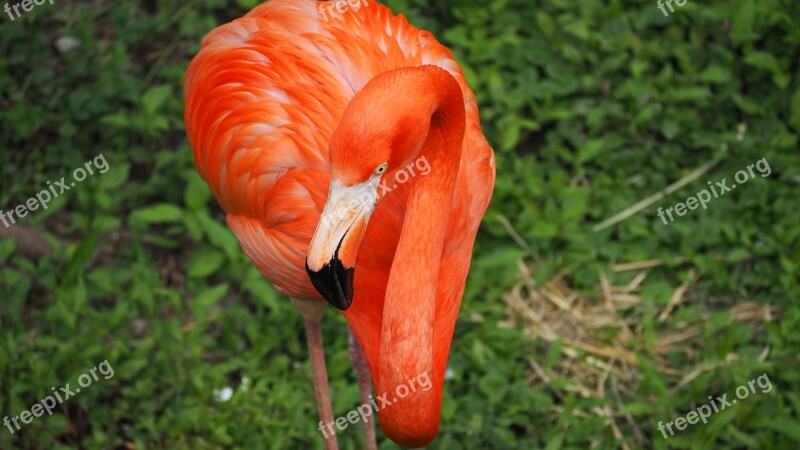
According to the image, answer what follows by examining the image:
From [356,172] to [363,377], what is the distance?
1739 millimetres

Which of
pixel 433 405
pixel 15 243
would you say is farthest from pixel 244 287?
pixel 433 405

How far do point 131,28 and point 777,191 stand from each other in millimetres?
3786

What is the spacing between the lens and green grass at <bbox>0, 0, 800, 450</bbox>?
4.54m

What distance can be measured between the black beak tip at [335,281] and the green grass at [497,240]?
1.53 meters

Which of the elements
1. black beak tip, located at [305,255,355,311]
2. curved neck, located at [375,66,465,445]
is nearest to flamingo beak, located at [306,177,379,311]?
black beak tip, located at [305,255,355,311]

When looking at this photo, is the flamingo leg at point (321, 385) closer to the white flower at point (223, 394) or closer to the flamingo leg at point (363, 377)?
the flamingo leg at point (363, 377)

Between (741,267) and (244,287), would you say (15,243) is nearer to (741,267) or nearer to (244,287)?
(244,287)

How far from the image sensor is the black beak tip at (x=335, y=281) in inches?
117

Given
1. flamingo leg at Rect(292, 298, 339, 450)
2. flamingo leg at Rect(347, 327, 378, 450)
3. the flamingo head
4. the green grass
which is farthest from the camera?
the green grass

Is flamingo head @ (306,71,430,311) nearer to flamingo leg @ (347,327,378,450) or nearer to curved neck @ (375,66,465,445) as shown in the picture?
curved neck @ (375,66,465,445)

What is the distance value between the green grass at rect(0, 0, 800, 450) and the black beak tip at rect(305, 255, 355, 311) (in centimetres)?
153

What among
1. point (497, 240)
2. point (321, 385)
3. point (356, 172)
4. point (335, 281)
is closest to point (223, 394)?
point (321, 385)

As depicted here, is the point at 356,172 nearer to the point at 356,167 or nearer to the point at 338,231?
the point at 356,167

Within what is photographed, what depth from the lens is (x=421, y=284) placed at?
10.8 feet
